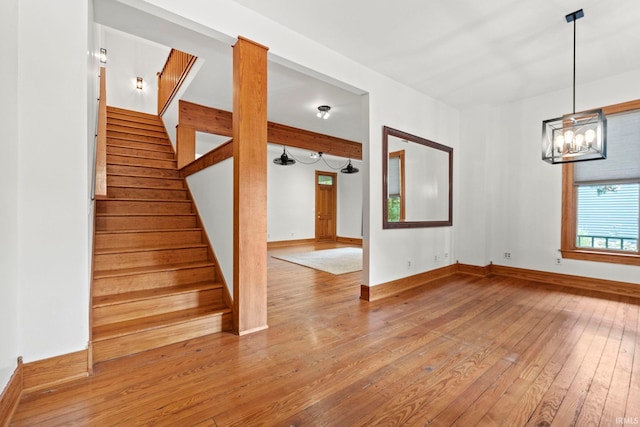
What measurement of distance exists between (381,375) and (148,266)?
2440mm

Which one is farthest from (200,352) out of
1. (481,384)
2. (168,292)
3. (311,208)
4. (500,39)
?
(311,208)

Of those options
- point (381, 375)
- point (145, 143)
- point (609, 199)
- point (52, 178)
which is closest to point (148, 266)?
point (52, 178)

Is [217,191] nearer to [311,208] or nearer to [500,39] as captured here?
[500,39]

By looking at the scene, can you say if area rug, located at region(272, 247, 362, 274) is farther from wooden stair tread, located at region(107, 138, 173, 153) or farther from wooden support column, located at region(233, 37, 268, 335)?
wooden stair tread, located at region(107, 138, 173, 153)

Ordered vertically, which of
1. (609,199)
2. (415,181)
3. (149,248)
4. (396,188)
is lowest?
(149,248)

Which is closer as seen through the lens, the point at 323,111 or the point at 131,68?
the point at 323,111

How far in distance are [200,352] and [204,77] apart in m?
3.10

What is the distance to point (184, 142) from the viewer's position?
14.5 feet

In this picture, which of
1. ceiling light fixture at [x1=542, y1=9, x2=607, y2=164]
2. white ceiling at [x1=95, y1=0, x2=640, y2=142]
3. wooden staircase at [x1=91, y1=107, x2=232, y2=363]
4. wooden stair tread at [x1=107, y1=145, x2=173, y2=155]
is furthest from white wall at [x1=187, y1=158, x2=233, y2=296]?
ceiling light fixture at [x1=542, y1=9, x2=607, y2=164]

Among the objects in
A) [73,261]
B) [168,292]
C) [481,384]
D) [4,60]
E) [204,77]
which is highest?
[204,77]

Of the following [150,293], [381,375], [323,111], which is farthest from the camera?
[323,111]

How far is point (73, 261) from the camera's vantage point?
1755 mm

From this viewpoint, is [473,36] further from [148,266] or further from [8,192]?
[148,266]

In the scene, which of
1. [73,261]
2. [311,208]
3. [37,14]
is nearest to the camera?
[37,14]
